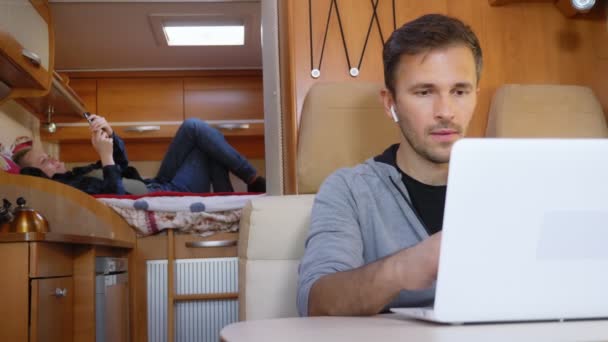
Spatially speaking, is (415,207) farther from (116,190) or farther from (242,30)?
(242,30)

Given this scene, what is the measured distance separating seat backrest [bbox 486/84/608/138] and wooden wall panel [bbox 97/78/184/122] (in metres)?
2.94

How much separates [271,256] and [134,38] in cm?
294

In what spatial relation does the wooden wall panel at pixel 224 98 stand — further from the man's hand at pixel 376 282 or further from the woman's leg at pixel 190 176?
the man's hand at pixel 376 282

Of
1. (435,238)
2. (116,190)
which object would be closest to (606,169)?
(435,238)

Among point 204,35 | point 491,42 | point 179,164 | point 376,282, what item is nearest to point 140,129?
point 204,35

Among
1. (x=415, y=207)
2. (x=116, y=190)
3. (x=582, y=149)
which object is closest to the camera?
(x=582, y=149)

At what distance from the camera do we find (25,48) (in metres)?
2.74

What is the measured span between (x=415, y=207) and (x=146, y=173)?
11.9 ft

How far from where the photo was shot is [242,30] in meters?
3.83

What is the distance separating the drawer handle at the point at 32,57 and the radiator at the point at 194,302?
3.27 ft

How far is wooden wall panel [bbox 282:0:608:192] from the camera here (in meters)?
2.04

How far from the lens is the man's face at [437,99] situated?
111 cm

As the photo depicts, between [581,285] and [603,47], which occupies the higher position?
[603,47]

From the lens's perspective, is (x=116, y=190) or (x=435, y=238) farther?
(x=116, y=190)
